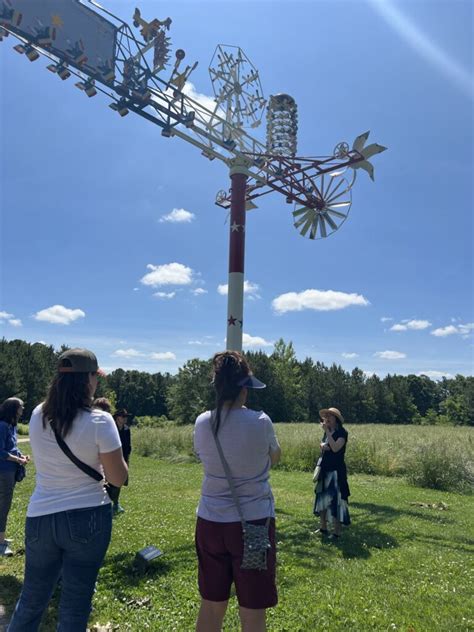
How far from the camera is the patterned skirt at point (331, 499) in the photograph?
7.05 meters

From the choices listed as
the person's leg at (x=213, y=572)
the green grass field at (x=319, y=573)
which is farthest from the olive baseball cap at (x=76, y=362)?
the green grass field at (x=319, y=573)

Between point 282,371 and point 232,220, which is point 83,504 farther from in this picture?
point 282,371

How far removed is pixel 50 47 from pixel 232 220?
491 centimetres

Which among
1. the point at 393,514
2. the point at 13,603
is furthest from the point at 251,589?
the point at 393,514

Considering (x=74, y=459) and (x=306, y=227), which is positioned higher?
(x=306, y=227)

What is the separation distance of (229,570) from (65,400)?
1491mm

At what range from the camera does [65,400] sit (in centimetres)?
278

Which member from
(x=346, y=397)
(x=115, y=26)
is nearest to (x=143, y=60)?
(x=115, y=26)

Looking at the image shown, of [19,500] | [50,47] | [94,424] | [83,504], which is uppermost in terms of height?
[50,47]

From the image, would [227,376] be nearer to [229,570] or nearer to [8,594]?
[229,570]

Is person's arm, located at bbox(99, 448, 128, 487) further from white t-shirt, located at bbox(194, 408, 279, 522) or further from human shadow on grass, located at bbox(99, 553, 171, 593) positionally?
human shadow on grass, located at bbox(99, 553, 171, 593)

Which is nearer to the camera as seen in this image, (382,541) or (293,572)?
(293,572)

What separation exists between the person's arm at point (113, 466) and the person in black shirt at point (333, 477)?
4.74 m

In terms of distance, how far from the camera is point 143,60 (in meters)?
9.12
